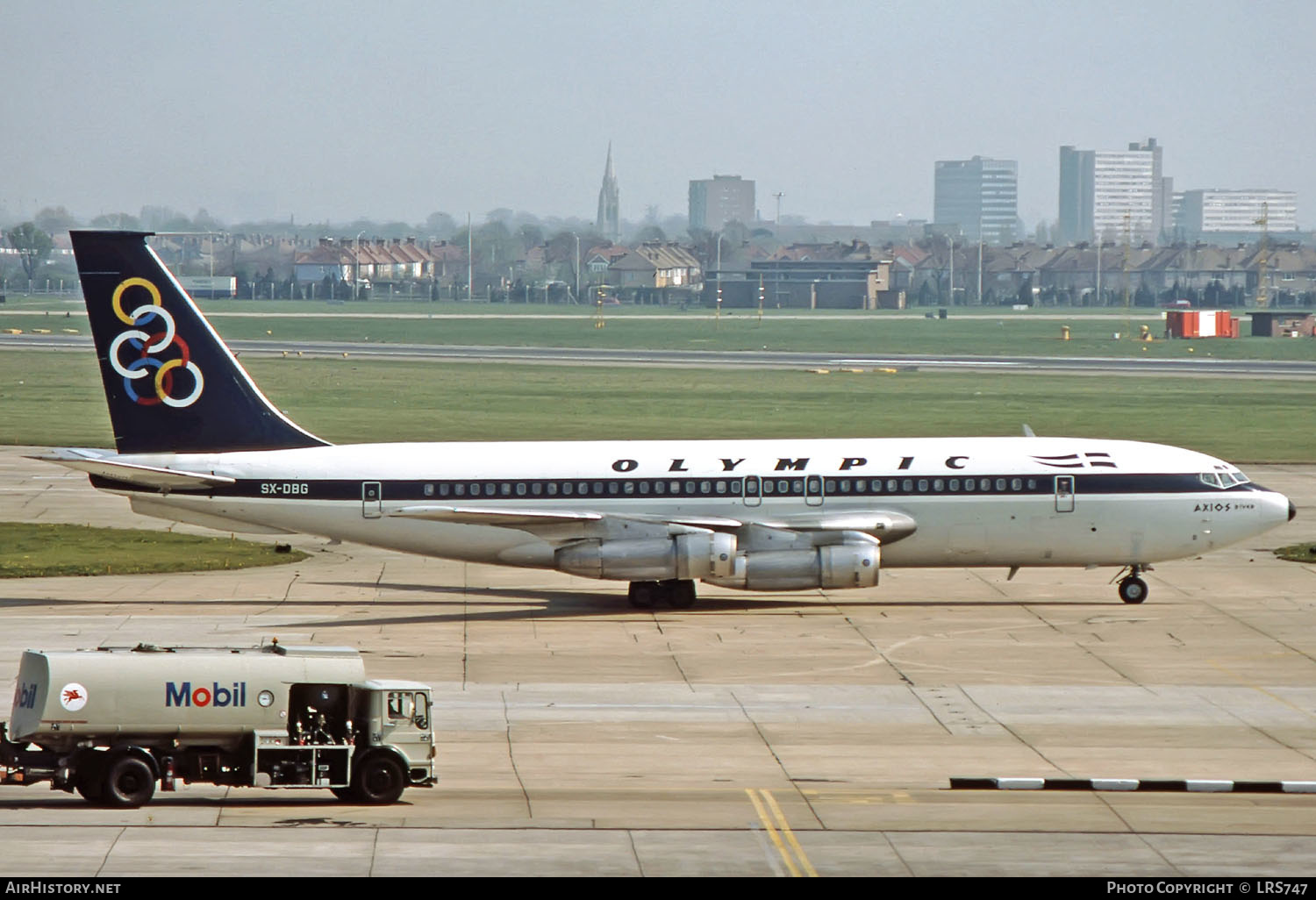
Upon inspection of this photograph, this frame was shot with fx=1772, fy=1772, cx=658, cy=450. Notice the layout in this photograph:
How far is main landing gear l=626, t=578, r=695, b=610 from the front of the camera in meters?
49.0

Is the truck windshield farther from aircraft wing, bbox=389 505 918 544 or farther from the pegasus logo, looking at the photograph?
aircraft wing, bbox=389 505 918 544

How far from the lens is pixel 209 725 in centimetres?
2697

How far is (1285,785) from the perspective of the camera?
1148 inches

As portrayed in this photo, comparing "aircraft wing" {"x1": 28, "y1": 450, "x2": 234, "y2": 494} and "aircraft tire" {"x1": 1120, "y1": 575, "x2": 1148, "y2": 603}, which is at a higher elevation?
"aircraft wing" {"x1": 28, "y1": 450, "x2": 234, "y2": 494}

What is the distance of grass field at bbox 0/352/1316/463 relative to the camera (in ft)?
323

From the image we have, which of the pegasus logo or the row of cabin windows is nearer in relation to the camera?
the pegasus logo

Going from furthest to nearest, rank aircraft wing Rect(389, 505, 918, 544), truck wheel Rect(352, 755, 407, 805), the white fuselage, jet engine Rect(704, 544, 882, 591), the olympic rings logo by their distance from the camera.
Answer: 1. the olympic rings logo
2. the white fuselage
3. aircraft wing Rect(389, 505, 918, 544)
4. jet engine Rect(704, 544, 882, 591)
5. truck wheel Rect(352, 755, 407, 805)

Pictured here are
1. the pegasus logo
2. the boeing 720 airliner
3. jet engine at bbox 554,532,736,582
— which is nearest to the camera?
the pegasus logo

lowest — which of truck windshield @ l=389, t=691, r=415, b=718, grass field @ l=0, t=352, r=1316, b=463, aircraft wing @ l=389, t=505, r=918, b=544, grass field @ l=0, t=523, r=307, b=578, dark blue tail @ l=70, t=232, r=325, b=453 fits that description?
grass field @ l=0, t=523, r=307, b=578

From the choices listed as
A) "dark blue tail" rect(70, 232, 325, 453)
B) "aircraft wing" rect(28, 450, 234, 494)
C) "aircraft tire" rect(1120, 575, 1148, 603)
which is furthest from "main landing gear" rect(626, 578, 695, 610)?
"aircraft tire" rect(1120, 575, 1148, 603)

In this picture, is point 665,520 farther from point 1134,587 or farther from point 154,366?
point 154,366

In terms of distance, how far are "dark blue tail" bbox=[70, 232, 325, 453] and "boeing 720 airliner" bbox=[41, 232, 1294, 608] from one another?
0.05 m

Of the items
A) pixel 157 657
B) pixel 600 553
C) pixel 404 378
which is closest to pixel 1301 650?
pixel 600 553
